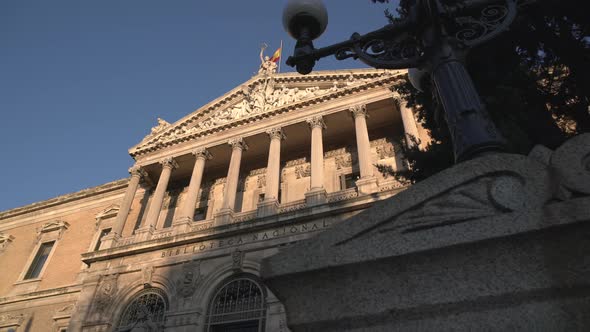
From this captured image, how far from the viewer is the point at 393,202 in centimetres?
204

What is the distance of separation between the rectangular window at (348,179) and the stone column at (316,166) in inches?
76.6

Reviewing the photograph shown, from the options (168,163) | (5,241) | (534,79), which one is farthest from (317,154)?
(5,241)

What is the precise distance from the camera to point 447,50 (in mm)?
2959

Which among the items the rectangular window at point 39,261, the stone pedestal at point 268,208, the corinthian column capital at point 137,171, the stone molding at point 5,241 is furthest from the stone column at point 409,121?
the stone molding at point 5,241

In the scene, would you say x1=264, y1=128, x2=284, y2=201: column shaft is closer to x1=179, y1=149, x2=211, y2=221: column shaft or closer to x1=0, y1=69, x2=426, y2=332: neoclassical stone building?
x1=0, y1=69, x2=426, y2=332: neoclassical stone building

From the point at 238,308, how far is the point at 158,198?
7.80 meters

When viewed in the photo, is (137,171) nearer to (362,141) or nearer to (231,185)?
(231,185)

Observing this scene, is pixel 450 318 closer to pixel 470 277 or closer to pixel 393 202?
pixel 470 277

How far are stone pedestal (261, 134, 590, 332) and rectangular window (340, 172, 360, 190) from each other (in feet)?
50.5

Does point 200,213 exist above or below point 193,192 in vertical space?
above

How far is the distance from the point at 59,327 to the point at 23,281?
5.27m

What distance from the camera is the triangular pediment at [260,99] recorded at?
1772 cm

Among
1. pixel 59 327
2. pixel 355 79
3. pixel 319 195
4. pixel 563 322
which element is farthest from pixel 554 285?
pixel 59 327

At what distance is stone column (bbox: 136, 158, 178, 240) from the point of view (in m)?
16.7
